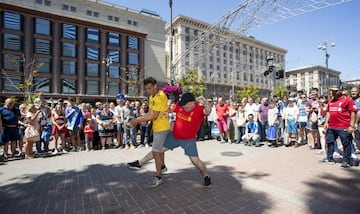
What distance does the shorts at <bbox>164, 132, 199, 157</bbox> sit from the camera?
396cm

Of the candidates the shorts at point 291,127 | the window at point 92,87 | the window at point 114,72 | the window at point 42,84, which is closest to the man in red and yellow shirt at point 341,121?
the shorts at point 291,127

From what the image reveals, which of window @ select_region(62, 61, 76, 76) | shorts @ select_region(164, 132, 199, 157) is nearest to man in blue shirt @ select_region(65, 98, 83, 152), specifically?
shorts @ select_region(164, 132, 199, 157)

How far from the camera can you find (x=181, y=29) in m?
57.9

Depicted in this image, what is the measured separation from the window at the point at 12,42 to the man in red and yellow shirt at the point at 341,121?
43.3 meters

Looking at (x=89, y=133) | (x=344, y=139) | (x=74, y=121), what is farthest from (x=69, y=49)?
(x=344, y=139)

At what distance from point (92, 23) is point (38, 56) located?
1150 cm

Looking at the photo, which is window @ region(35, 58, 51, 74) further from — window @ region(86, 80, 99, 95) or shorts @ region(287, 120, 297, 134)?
shorts @ region(287, 120, 297, 134)

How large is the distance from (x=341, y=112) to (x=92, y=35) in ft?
143

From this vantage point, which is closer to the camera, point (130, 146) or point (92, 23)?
point (130, 146)

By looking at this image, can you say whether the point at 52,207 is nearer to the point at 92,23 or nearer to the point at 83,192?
the point at 83,192

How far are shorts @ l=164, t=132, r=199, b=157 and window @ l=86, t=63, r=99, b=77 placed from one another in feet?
134

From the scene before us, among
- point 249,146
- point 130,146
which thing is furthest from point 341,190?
point 130,146

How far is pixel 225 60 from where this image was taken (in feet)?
223

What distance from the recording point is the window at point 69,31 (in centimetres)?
3766
